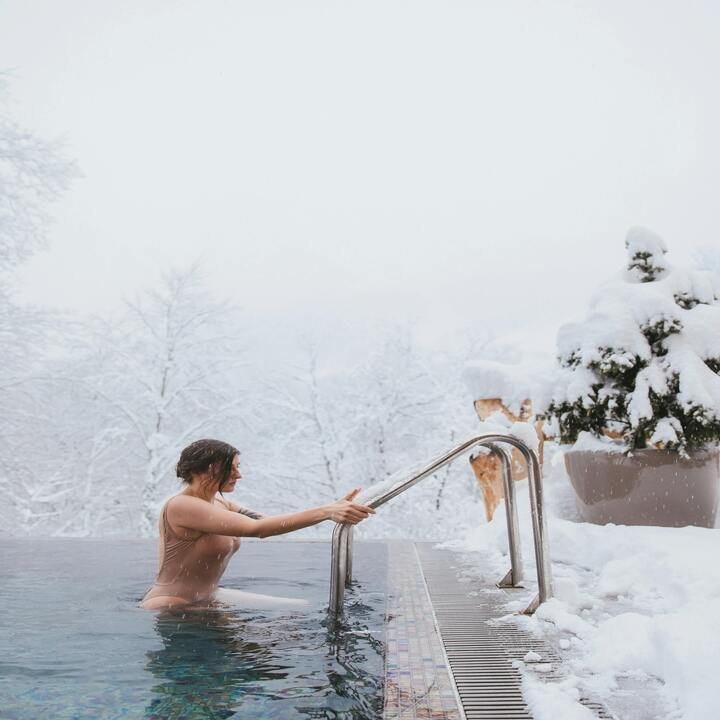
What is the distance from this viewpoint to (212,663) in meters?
2.47

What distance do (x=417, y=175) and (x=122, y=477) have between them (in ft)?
281

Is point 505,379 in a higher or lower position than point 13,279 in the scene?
lower

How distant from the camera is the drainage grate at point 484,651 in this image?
1.83 m

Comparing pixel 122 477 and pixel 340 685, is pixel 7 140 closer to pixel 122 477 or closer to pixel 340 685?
pixel 122 477

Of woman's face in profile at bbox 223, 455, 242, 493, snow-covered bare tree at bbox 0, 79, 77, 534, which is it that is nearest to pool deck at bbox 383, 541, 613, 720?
woman's face in profile at bbox 223, 455, 242, 493

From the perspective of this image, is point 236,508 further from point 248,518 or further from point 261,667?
point 261,667

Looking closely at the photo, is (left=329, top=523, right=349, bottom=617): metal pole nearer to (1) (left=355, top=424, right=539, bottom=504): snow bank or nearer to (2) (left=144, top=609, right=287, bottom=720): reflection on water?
(1) (left=355, top=424, right=539, bottom=504): snow bank

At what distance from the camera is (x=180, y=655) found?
8.50ft

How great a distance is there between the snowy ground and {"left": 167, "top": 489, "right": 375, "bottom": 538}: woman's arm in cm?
92

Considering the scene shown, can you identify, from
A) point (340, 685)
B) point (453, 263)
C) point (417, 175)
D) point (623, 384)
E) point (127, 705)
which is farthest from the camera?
point (417, 175)

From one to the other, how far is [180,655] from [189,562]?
93 cm

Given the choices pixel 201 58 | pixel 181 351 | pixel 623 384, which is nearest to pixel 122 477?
pixel 181 351

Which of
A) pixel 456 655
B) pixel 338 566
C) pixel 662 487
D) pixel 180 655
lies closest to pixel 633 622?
pixel 456 655

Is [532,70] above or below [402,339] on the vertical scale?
above
